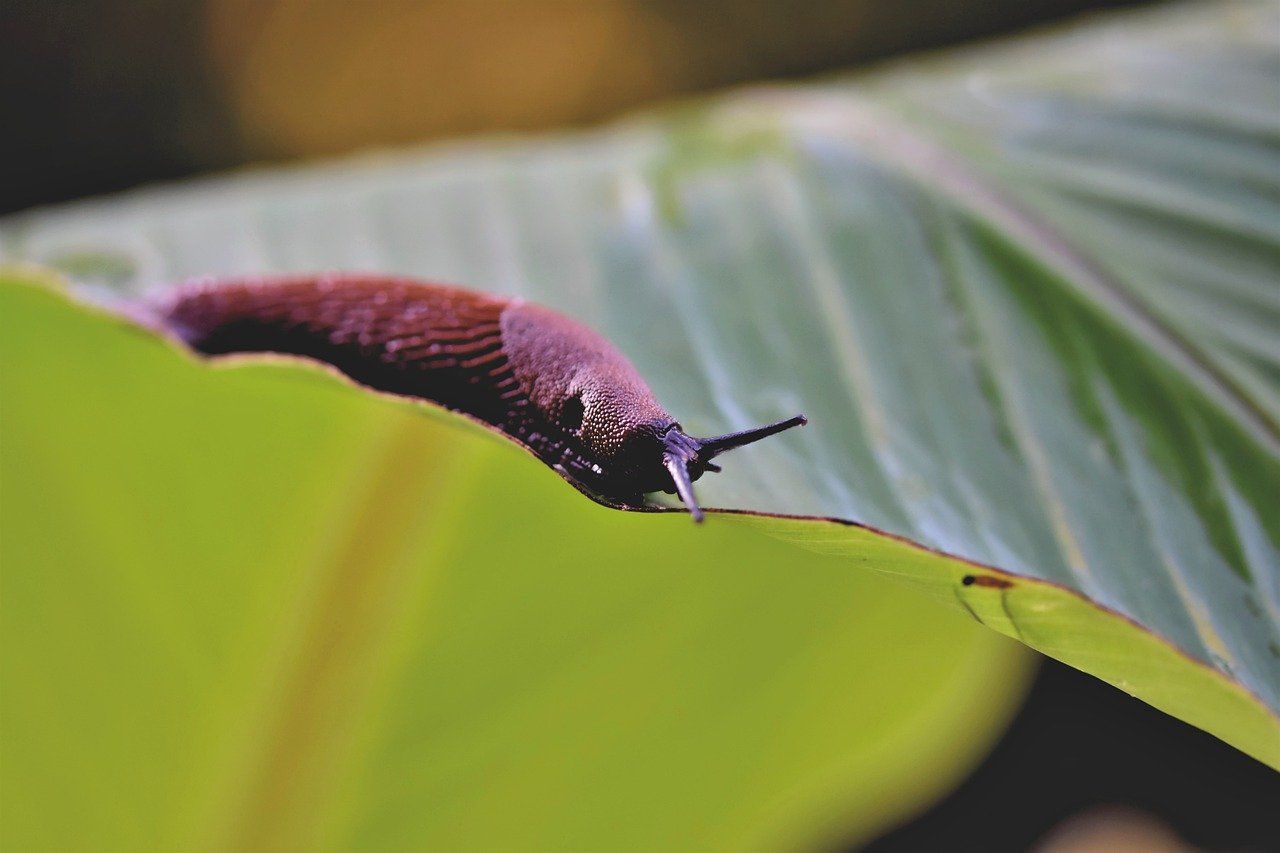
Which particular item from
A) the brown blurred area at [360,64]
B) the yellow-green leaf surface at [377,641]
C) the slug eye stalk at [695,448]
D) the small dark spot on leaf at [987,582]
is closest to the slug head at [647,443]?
the slug eye stalk at [695,448]

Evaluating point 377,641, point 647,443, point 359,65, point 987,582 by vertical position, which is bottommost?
point 377,641

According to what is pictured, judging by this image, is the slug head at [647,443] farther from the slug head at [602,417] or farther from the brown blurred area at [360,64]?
the brown blurred area at [360,64]

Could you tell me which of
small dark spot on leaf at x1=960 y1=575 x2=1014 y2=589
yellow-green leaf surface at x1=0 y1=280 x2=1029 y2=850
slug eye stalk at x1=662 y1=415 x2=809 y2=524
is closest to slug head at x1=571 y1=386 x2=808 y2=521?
slug eye stalk at x1=662 y1=415 x2=809 y2=524

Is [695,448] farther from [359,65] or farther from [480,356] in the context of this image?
[359,65]

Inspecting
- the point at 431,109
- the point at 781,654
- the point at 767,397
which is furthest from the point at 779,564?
the point at 431,109

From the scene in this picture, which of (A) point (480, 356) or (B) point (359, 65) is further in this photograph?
(B) point (359, 65)

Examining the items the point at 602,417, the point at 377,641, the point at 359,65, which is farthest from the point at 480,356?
the point at 359,65
